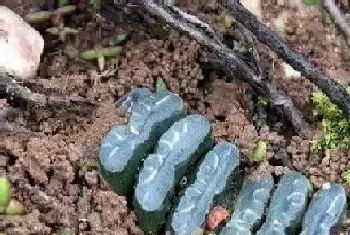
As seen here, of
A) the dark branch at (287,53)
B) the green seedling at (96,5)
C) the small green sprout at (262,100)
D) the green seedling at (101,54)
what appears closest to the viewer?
the dark branch at (287,53)

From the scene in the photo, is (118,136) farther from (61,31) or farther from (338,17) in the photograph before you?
(338,17)

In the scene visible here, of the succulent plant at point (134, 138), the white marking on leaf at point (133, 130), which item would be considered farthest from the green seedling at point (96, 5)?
the white marking on leaf at point (133, 130)

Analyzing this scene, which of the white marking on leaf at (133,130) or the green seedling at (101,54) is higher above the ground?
the white marking on leaf at (133,130)

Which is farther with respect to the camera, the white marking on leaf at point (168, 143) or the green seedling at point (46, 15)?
the green seedling at point (46, 15)

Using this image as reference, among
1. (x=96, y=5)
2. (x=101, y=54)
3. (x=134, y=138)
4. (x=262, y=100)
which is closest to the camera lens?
(x=134, y=138)

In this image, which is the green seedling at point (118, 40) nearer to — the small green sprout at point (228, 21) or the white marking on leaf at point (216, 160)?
the small green sprout at point (228, 21)

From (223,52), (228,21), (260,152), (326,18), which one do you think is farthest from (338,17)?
(260,152)

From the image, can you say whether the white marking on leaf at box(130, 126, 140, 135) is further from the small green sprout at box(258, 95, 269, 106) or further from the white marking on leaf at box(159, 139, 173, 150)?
the small green sprout at box(258, 95, 269, 106)
